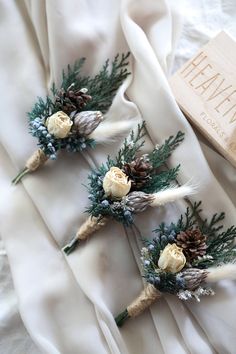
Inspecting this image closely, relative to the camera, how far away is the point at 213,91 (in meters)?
0.77

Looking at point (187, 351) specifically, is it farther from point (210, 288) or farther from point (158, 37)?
point (158, 37)

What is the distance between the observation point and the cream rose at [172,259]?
67 cm

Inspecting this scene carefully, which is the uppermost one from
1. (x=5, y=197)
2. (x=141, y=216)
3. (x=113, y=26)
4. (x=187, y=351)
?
(x=113, y=26)

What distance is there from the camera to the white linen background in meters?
0.71

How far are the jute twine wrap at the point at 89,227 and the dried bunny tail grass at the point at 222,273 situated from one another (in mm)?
162

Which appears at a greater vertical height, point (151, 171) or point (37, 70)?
point (37, 70)

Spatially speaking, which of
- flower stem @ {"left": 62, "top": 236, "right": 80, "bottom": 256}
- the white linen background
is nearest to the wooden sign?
the white linen background

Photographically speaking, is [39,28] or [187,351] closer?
[187,351]

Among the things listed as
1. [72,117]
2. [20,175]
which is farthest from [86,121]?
[20,175]

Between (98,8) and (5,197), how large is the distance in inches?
13.2

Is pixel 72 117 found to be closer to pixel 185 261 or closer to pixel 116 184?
pixel 116 184

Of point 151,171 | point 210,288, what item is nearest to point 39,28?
point 151,171

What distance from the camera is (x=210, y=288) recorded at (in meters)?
0.71

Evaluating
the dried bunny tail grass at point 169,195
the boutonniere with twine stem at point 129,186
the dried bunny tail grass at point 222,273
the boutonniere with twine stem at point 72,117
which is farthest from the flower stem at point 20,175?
the dried bunny tail grass at point 222,273
